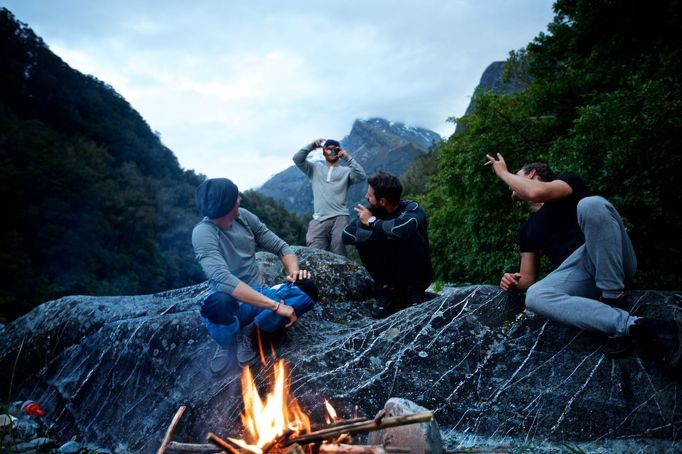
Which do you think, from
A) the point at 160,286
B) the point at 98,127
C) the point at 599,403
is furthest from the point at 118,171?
the point at 599,403

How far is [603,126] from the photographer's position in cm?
500

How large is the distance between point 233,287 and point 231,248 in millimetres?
556

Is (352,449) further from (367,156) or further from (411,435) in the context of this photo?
(367,156)

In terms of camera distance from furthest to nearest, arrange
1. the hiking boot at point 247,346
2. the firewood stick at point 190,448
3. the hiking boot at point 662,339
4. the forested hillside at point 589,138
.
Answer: the forested hillside at point 589,138
the hiking boot at point 247,346
the hiking boot at point 662,339
the firewood stick at point 190,448

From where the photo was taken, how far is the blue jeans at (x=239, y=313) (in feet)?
10.2

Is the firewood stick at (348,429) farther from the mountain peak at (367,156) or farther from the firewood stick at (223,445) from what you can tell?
the mountain peak at (367,156)

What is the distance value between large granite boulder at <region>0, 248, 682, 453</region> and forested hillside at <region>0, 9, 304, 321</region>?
17717mm

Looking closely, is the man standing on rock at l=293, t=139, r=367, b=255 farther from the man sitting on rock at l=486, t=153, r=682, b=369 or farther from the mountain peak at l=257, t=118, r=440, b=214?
the mountain peak at l=257, t=118, r=440, b=214

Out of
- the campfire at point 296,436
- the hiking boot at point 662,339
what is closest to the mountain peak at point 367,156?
the hiking boot at point 662,339

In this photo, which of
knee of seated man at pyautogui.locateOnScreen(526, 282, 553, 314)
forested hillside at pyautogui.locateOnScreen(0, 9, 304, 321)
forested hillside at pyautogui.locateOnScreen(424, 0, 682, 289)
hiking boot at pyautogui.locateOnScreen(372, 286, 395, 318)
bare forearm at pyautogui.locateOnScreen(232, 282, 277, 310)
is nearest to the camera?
knee of seated man at pyautogui.locateOnScreen(526, 282, 553, 314)

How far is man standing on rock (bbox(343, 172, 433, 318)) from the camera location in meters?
4.35

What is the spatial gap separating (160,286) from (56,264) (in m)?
8.55

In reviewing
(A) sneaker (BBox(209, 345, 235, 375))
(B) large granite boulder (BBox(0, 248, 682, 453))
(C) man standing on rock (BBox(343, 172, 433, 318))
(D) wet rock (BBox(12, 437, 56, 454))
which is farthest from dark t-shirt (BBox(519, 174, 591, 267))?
(D) wet rock (BBox(12, 437, 56, 454))

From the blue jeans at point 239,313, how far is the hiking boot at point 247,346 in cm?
5
